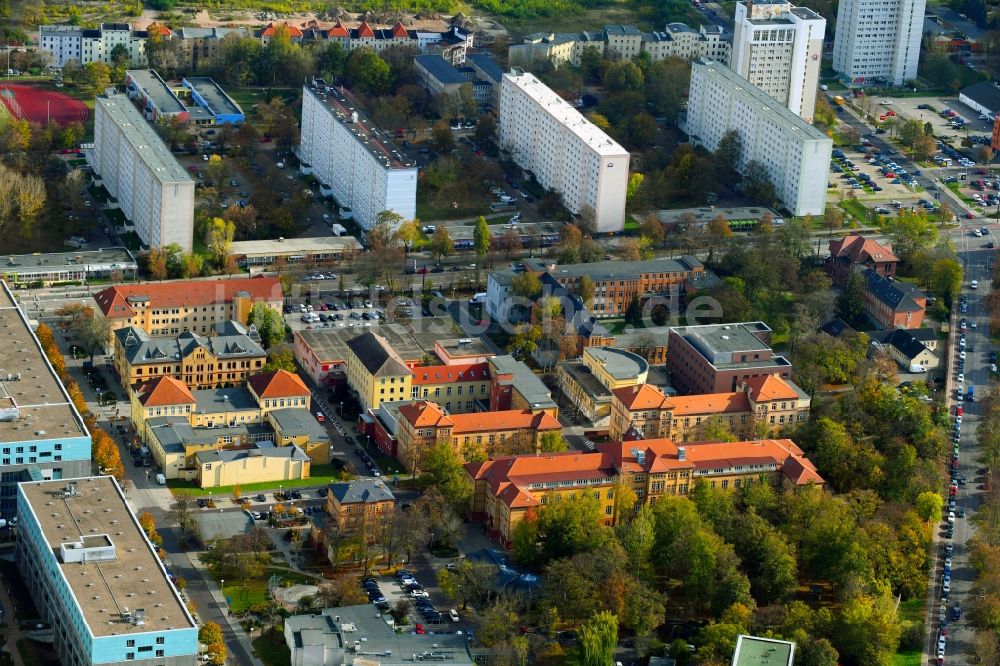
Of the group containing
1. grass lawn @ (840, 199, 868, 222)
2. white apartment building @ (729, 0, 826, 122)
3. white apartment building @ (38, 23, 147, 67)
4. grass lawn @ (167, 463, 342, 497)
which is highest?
white apartment building @ (729, 0, 826, 122)

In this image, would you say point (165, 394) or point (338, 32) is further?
point (338, 32)

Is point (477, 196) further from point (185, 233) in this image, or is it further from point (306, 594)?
point (306, 594)

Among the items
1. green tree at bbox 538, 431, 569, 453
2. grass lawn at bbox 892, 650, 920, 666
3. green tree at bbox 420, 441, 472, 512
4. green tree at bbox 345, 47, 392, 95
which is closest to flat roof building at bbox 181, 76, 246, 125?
green tree at bbox 345, 47, 392, 95

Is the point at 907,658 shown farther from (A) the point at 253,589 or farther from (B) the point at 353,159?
(B) the point at 353,159

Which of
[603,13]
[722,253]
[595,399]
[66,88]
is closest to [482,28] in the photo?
[603,13]

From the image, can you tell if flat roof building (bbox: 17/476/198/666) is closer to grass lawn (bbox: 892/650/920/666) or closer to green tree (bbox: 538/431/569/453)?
green tree (bbox: 538/431/569/453)

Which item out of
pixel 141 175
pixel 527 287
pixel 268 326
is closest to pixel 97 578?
pixel 268 326
